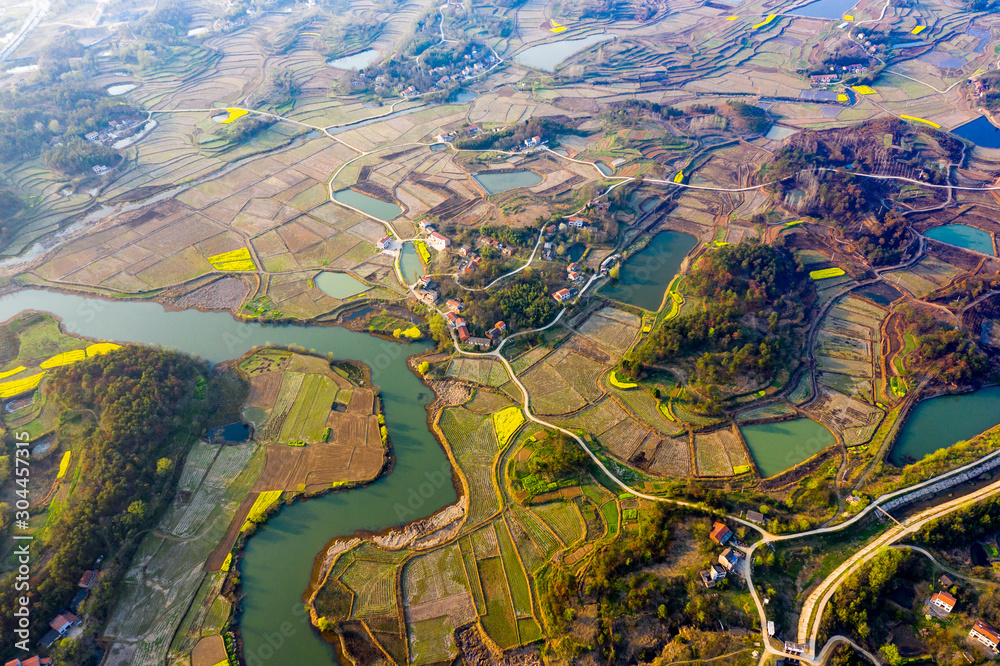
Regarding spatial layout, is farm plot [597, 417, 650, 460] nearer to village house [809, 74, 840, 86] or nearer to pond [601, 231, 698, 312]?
pond [601, 231, 698, 312]

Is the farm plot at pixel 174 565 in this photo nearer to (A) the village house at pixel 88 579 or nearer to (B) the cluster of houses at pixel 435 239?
(A) the village house at pixel 88 579

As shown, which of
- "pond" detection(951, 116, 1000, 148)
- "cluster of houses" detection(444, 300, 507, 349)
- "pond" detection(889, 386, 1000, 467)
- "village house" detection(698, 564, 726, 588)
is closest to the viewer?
"village house" detection(698, 564, 726, 588)

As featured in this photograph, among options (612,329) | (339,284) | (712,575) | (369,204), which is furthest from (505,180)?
(712,575)

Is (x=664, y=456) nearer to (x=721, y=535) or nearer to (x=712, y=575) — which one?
(x=721, y=535)

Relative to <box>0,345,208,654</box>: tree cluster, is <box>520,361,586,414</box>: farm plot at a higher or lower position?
lower

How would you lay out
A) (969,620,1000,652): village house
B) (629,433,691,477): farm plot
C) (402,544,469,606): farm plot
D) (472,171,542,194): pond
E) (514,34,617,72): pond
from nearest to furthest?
(969,620,1000,652): village house → (402,544,469,606): farm plot → (629,433,691,477): farm plot → (472,171,542,194): pond → (514,34,617,72): pond

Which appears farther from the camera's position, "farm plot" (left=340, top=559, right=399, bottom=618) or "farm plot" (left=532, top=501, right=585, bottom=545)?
"farm plot" (left=532, top=501, right=585, bottom=545)

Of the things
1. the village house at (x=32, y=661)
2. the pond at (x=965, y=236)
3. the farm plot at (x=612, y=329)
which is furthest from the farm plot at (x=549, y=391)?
the pond at (x=965, y=236)

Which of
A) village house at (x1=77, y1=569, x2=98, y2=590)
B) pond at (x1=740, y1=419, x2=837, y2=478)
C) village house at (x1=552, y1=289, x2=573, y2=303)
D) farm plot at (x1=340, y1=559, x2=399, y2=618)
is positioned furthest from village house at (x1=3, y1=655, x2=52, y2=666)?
pond at (x1=740, y1=419, x2=837, y2=478)

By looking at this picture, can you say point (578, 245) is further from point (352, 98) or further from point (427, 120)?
point (352, 98)
